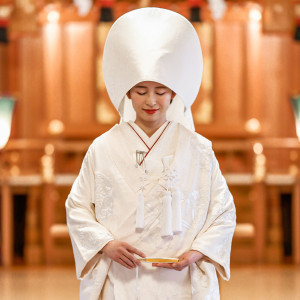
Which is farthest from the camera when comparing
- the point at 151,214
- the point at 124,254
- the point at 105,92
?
the point at 105,92

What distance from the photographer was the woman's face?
7.73ft

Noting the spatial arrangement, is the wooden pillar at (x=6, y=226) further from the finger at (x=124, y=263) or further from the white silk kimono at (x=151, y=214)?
the finger at (x=124, y=263)

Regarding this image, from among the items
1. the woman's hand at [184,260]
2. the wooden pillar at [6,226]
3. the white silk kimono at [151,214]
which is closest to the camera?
the woman's hand at [184,260]

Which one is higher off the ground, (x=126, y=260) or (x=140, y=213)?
(x=140, y=213)

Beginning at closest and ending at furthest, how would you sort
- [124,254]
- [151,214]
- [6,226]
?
[124,254], [151,214], [6,226]

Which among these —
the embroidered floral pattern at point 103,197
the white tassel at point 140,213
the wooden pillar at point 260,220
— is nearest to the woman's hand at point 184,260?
the white tassel at point 140,213

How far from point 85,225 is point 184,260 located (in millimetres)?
373

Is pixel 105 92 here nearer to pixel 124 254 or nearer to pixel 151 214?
pixel 151 214

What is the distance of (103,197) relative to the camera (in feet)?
7.93

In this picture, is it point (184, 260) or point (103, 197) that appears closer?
point (184, 260)

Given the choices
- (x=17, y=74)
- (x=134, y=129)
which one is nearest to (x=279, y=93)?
(x=17, y=74)

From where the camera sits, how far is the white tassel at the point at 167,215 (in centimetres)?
232

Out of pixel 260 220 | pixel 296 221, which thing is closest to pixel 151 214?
pixel 260 220

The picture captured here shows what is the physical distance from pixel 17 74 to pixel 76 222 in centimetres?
723
